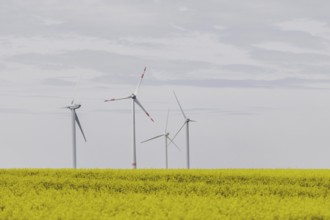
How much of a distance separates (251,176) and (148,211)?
2191 centimetres

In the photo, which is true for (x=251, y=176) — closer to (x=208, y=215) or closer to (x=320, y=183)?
(x=320, y=183)

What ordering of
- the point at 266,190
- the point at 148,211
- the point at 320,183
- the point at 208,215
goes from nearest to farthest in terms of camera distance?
the point at 208,215 < the point at 148,211 < the point at 266,190 < the point at 320,183

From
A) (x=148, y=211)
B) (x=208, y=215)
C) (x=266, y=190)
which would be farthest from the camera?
(x=266, y=190)

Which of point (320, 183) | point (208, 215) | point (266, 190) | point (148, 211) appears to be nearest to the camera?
point (208, 215)

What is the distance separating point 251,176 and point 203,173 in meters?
2.89

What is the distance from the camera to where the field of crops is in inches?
790

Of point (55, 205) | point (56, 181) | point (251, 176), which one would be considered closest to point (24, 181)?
point (56, 181)

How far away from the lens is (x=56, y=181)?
39.4m

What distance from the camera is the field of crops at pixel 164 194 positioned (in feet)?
65.9

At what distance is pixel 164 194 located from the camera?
108 ft

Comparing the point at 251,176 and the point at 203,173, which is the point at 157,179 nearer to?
the point at 203,173

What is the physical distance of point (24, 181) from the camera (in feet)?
128

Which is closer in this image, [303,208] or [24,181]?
[303,208]

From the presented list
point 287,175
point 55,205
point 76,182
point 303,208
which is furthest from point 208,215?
point 287,175
